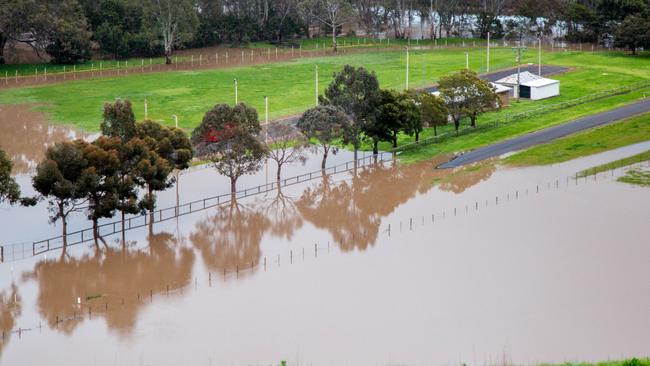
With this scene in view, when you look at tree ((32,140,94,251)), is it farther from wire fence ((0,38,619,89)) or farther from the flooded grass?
wire fence ((0,38,619,89))

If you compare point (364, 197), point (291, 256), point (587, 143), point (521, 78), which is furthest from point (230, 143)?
point (521, 78)

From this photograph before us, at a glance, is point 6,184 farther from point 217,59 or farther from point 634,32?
point 634,32

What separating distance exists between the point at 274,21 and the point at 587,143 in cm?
7429

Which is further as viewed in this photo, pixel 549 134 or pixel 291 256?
pixel 549 134

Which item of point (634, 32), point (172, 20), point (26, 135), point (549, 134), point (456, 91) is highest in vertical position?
point (172, 20)

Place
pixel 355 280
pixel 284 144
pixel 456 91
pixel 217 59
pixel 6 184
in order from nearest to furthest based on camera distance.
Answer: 1. pixel 355 280
2. pixel 6 184
3. pixel 284 144
4. pixel 456 91
5. pixel 217 59

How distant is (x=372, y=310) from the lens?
54625mm

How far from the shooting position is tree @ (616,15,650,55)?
13212 centimetres

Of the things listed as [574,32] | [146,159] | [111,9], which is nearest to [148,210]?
[146,159]

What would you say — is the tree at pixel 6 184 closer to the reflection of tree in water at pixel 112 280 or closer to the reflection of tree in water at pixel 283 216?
the reflection of tree in water at pixel 112 280

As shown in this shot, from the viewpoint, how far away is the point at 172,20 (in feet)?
452

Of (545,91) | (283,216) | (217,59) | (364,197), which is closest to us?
(283,216)

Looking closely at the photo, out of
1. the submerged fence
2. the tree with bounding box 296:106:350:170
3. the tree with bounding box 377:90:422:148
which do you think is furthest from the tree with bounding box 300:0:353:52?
the tree with bounding box 296:106:350:170

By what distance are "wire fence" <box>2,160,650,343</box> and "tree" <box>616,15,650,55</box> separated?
52641 millimetres
